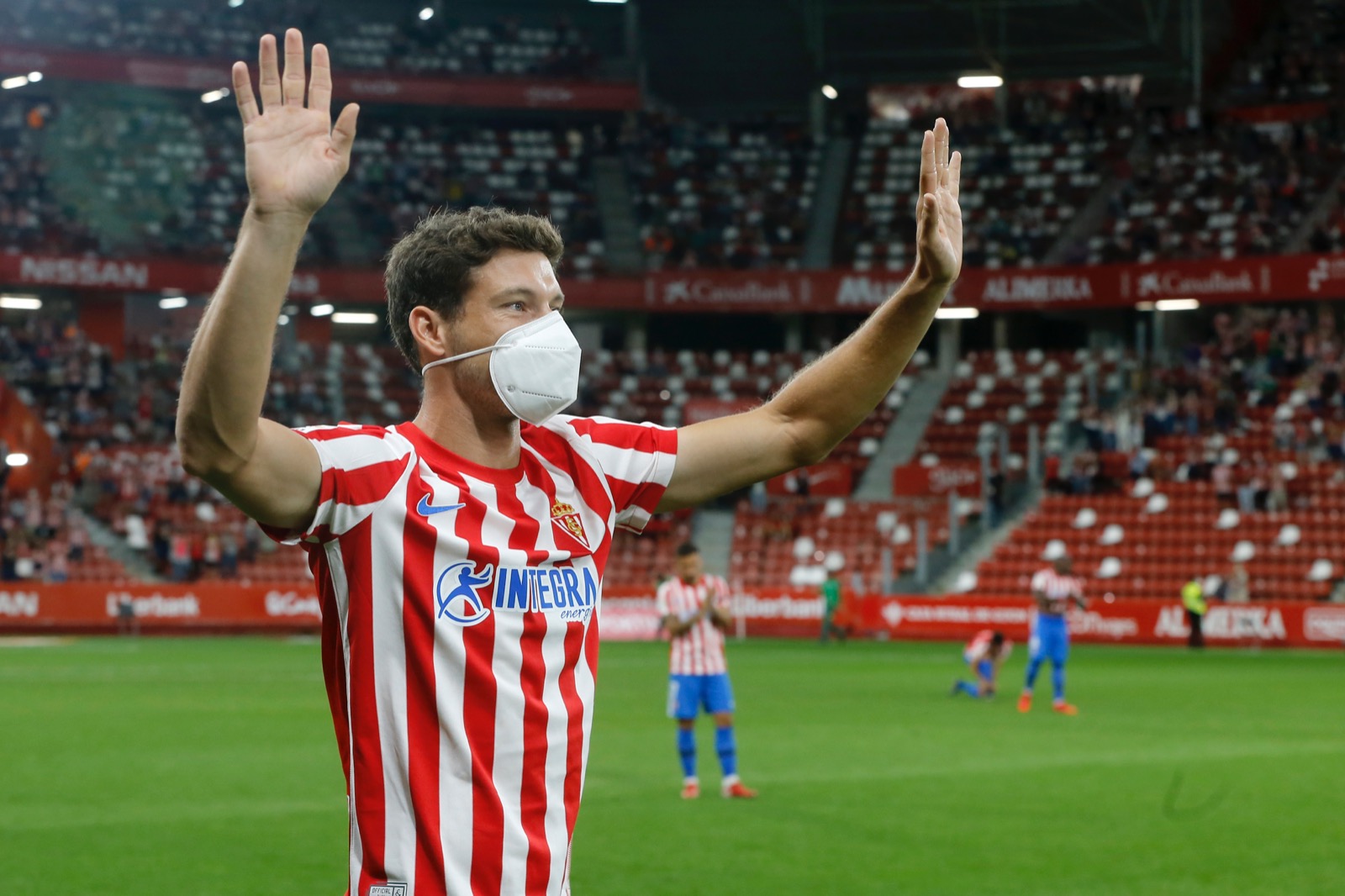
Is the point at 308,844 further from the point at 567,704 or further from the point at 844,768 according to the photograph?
the point at 567,704

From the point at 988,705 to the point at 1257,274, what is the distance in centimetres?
2403

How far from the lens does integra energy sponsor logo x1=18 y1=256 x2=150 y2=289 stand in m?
42.4

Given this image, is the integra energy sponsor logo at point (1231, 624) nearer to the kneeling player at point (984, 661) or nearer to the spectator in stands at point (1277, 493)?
the spectator in stands at point (1277, 493)

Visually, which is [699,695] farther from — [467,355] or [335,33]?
[335,33]

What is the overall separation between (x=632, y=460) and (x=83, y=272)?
140 feet

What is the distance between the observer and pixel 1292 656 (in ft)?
101

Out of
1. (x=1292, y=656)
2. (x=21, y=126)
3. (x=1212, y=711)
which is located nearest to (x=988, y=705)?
(x=1212, y=711)

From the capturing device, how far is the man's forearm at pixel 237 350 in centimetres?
286

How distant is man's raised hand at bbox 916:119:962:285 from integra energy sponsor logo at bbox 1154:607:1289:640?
31285mm

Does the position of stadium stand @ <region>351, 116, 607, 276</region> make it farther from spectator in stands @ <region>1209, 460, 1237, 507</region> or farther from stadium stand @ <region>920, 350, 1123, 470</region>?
spectator in stands @ <region>1209, 460, 1237, 507</region>

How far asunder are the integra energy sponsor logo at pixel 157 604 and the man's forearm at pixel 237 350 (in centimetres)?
3508

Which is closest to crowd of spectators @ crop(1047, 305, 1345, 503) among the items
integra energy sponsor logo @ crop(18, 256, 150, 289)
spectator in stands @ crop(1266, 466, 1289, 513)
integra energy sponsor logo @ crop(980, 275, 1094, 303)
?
spectator in stands @ crop(1266, 466, 1289, 513)

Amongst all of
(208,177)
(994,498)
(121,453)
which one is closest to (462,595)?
(994,498)

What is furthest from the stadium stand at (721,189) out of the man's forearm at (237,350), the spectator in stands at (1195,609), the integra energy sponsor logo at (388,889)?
the man's forearm at (237,350)
